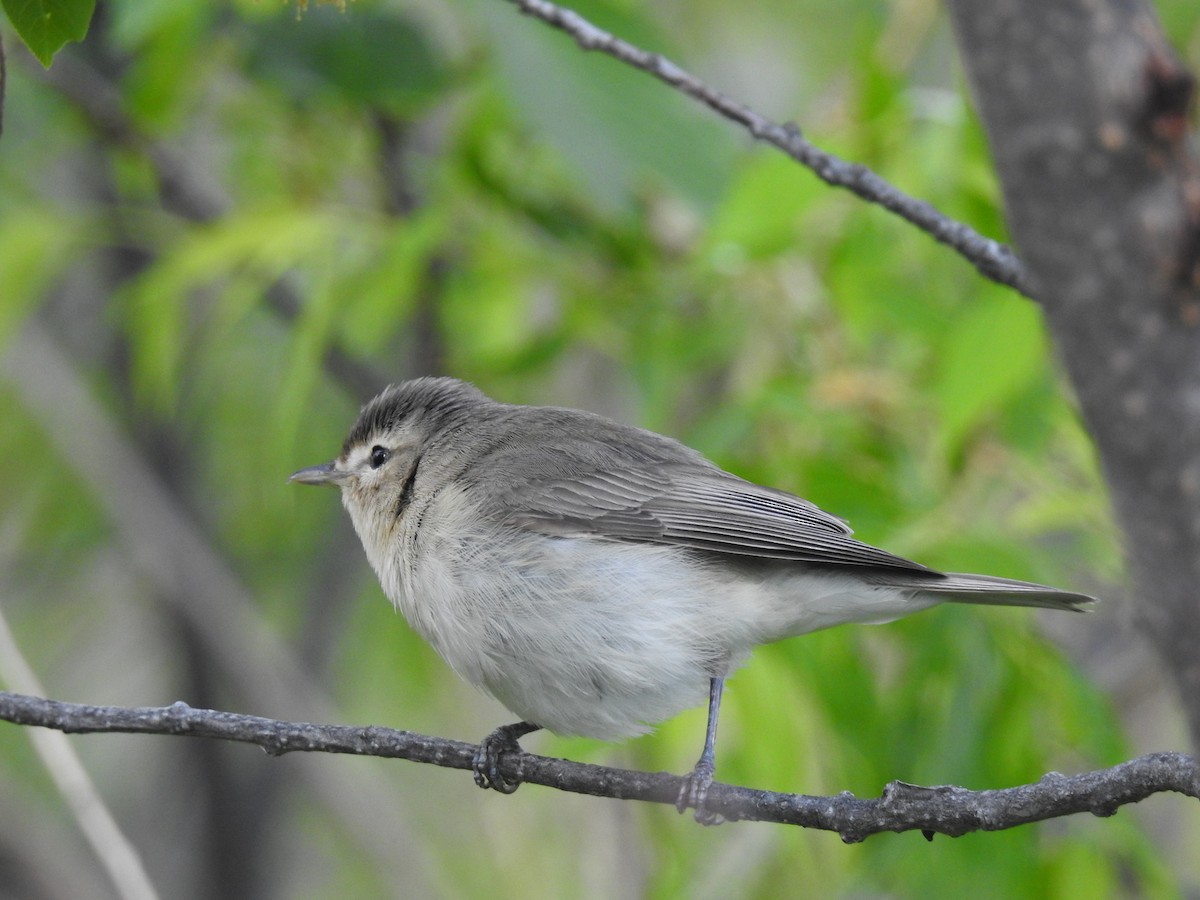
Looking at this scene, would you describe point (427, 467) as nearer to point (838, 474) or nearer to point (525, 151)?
point (838, 474)

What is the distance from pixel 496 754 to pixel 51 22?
68.7 inches

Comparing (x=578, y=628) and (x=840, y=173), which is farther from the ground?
(x=840, y=173)

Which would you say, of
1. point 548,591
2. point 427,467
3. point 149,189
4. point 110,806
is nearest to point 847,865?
point 548,591

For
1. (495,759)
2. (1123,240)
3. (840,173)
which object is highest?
(840,173)

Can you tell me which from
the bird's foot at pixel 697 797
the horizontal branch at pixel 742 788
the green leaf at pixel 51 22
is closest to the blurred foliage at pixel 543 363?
the bird's foot at pixel 697 797

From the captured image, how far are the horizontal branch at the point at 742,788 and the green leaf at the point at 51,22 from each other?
120cm

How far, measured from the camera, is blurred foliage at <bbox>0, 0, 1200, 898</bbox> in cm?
355

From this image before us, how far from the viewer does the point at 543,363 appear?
464 centimetres

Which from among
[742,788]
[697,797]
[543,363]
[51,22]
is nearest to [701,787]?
[697,797]

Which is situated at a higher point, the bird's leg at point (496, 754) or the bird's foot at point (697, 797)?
the bird's leg at point (496, 754)

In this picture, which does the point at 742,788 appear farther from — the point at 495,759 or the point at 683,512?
the point at 683,512

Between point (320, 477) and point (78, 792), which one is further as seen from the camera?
point (320, 477)

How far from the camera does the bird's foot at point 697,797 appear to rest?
105 inches

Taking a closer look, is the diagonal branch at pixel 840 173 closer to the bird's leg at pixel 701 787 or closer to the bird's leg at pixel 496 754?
the bird's leg at pixel 701 787
